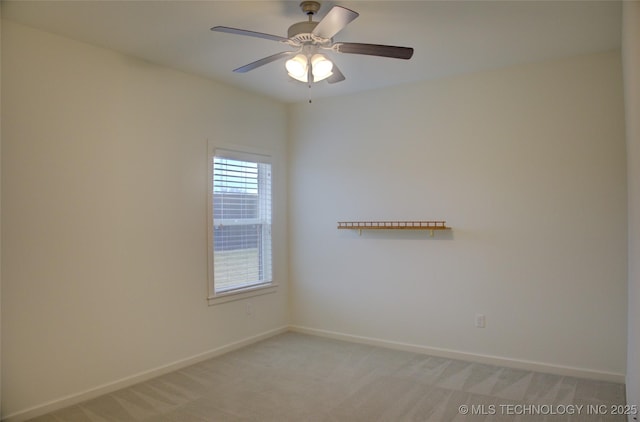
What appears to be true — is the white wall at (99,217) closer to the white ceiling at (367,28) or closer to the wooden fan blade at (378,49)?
the white ceiling at (367,28)

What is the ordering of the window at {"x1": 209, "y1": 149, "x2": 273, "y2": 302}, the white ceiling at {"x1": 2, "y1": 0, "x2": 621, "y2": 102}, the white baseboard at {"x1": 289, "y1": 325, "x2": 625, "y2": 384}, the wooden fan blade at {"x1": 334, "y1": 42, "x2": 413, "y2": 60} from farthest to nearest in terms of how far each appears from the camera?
the window at {"x1": 209, "y1": 149, "x2": 273, "y2": 302}
the white baseboard at {"x1": 289, "y1": 325, "x2": 625, "y2": 384}
the white ceiling at {"x1": 2, "y1": 0, "x2": 621, "y2": 102}
the wooden fan blade at {"x1": 334, "y1": 42, "x2": 413, "y2": 60}

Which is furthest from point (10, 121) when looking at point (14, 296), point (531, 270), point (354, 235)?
point (531, 270)

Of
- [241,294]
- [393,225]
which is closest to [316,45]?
[393,225]

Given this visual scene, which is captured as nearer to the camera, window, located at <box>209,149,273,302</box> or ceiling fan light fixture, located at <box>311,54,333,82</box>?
ceiling fan light fixture, located at <box>311,54,333,82</box>

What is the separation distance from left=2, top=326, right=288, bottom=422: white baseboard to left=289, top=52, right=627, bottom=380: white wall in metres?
1.00

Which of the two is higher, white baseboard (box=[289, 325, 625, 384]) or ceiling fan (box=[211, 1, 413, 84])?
ceiling fan (box=[211, 1, 413, 84])

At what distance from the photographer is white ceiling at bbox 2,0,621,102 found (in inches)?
107

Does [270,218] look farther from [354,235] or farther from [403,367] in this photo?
[403,367]

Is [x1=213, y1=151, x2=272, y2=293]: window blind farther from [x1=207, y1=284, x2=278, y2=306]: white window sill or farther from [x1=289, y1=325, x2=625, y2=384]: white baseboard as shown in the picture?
[x1=289, y1=325, x2=625, y2=384]: white baseboard

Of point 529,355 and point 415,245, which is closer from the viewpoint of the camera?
point 529,355

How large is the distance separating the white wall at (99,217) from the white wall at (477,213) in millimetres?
1156

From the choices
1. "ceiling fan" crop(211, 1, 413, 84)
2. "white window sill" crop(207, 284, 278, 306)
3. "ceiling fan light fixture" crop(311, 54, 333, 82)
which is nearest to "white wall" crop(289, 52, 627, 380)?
"white window sill" crop(207, 284, 278, 306)

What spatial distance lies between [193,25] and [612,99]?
10.3ft

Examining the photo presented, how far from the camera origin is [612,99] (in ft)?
11.2
